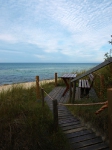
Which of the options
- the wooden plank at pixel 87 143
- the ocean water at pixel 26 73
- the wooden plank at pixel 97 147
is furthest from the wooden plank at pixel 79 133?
the ocean water at pixel 26 73

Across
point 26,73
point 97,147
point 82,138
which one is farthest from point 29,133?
point 26,73

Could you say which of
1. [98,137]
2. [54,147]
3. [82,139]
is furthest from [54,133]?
[98,137]

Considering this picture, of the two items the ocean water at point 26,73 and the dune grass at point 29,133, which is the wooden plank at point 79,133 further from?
the ocean water at point 26,73

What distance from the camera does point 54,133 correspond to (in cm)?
311

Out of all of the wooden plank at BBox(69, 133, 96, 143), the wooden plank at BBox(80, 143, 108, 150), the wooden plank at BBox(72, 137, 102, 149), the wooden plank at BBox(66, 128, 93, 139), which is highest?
the wooden plank at BBox(66, 128, 93, 139)

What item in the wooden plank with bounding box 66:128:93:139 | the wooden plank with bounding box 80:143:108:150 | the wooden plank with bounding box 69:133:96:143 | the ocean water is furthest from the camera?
the ocean water

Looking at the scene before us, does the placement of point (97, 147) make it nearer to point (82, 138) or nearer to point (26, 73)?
point (82, 138)

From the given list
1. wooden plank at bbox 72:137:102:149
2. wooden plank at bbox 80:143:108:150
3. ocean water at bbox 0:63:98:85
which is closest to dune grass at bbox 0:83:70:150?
wooden plank at bbox 72:137:102:149

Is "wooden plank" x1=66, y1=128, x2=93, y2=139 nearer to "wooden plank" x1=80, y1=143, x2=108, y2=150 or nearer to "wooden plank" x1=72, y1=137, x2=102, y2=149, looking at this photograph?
"wooden plank" x1=72, y1=137, x2=102, y2=149

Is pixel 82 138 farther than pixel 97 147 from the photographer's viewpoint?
Yes

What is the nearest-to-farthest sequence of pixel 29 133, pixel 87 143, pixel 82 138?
pixel 29 133, pixel 87 143, pixel 82 138

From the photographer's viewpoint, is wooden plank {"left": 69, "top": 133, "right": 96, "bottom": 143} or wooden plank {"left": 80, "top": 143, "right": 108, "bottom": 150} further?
wooden plank {"left": 69, "top": 133, "right": 96, "bottom": 143}

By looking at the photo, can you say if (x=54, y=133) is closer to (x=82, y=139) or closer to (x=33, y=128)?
(x=33, y=128)

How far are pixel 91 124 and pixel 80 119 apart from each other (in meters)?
0.52
